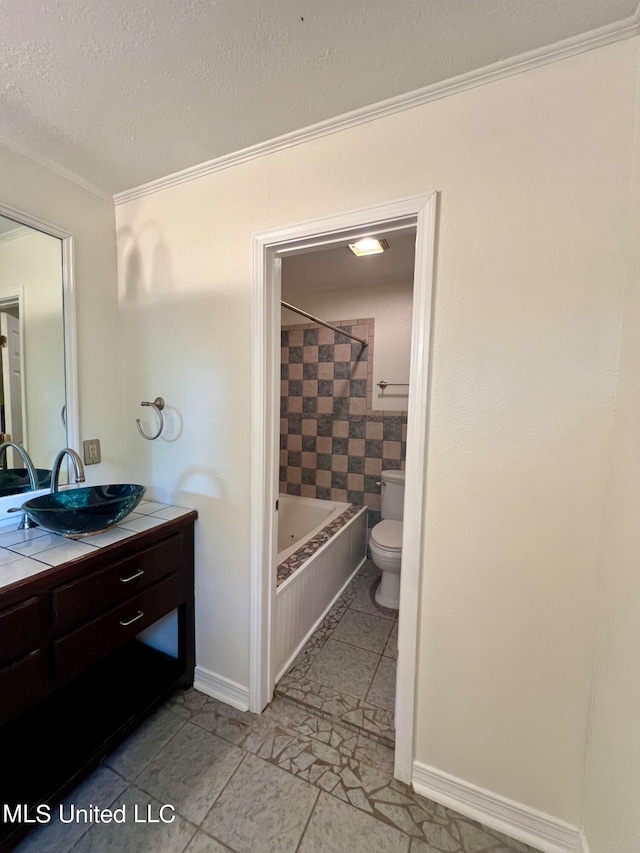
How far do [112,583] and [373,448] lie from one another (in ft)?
7.27

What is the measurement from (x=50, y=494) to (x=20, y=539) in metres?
0.20

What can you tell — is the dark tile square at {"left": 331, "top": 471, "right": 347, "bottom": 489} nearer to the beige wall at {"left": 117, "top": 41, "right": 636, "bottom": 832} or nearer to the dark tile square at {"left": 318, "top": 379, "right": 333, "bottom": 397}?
the dark tile square at {"left": 318, "top": 379, "right": 333, "bottom": 397}

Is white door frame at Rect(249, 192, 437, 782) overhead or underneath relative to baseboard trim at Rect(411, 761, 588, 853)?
overhead

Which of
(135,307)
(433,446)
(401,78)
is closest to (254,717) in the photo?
(433,446)

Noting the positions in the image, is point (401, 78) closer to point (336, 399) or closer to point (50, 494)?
point (50, 494)

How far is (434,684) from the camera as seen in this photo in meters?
1.21

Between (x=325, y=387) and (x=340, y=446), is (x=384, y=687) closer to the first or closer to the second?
(x=340, y=446)

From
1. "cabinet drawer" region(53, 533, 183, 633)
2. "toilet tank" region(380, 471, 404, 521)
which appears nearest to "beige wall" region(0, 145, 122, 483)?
"cabinet drawer" region(53, 533, 183, 633)

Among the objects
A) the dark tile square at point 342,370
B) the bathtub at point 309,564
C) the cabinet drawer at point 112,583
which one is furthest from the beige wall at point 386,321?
the cabinet drawer at point 112,583

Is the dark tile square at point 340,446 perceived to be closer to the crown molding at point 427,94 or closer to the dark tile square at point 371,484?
the dark tile square at point 371,484

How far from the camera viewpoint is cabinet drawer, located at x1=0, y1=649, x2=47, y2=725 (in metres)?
0.96

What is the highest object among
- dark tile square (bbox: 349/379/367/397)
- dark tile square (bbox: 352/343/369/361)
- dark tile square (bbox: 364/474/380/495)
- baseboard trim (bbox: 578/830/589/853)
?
dark tile square (bbox: 352/343/369/361)

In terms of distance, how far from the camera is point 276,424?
1546 millimetres

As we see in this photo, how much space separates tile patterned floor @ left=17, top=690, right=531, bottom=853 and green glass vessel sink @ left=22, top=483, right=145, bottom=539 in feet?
3.05
